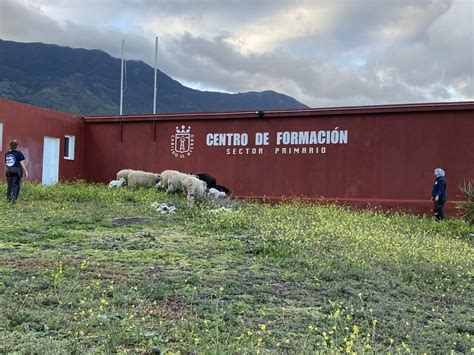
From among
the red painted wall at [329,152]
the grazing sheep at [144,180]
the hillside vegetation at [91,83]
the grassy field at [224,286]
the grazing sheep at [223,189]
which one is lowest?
the grassy field at [224,286]

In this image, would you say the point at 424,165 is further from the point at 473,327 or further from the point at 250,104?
the point at 250,104

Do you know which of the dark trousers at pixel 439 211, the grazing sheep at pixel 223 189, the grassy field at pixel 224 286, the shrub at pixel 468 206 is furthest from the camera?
the grazing sheep at pixel 223 189

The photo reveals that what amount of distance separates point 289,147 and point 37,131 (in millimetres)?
8464

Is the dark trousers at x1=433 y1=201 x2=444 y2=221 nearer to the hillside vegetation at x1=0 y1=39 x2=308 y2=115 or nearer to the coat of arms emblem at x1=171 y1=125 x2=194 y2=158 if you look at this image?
the coat of arms emblem at x1=171 y1=125 x2=194 y2=158

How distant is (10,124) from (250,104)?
107m

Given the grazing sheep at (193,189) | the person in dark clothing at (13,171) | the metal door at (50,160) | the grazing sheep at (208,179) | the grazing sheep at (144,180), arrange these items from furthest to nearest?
the metal door at (50,160) < the grazing sheep at (144,180) < the grazing sheep at (208,179) < the grazing sheep at (193,189) < the person in dark clothing at (13,171)

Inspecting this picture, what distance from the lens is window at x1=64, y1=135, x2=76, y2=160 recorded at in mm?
19297

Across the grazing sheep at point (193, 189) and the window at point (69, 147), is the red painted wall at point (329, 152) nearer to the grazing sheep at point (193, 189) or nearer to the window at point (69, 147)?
the window at point (69, 147)

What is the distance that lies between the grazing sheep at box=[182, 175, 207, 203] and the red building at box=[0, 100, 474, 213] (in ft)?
11.0

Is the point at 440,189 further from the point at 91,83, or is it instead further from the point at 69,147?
the point at 91,83

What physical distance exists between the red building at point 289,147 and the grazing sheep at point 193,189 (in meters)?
3.36

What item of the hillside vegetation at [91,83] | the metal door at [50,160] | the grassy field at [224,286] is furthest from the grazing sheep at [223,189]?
the hillside vegetation at [91,83]

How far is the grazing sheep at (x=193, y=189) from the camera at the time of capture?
529 inches

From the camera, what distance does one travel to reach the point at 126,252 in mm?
6914
